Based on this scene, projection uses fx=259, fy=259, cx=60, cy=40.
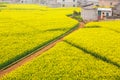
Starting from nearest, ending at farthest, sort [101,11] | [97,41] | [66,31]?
[97,41]
[66,31]
[101,11]

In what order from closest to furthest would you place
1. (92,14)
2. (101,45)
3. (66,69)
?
(66,69) → (101,45) → (92,14)

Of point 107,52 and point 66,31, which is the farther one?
point 66,31

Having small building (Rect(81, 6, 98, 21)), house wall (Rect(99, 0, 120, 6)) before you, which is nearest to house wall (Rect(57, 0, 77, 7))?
house wall (Rect(99, 0, 120, 6))

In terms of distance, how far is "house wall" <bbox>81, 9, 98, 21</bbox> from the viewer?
1988 inches

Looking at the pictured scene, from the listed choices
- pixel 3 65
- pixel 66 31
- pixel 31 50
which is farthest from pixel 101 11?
pixel 3 65

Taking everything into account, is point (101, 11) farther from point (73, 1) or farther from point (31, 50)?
point (73, 1)

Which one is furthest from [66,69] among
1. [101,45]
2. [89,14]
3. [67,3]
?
[67,3]

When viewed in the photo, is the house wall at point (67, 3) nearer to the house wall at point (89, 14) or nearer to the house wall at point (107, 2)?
the house wall at point (107, 2)

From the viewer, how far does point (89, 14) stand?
166 feet

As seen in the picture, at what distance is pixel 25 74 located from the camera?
1653 cm

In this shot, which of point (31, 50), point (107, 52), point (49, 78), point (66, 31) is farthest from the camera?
point (66, 31)

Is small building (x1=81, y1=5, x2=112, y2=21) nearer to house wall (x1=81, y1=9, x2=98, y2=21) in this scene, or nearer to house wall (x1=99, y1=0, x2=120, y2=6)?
house wall (x1=81, y1=9, x2=98, y2=21)

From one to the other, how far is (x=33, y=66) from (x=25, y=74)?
163 cm

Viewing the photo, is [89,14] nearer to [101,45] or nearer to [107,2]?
[107,2]
